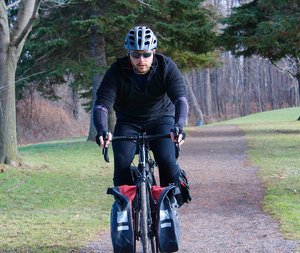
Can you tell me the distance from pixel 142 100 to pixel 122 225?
1.27 metres

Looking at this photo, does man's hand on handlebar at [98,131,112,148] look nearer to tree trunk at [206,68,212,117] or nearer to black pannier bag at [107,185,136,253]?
black pannier bag at [107,185,136,253]

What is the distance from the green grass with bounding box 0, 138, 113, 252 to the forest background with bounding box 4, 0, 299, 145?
2.48 meters

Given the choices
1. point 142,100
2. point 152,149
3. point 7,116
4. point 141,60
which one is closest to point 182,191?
point 152,149

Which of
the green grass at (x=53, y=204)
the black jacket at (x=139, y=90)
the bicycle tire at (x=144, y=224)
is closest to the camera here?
the bicycle tire at (x=144, y=224)

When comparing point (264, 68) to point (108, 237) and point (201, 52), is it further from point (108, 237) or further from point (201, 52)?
point (108, 237)

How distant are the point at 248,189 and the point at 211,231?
2866 mm

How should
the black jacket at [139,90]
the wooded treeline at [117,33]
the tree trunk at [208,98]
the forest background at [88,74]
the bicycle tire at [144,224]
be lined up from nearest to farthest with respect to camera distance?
the bicycle tire at [144,224]
the black jacket at [139,90]
the wooded treeline at [117,33]
the forest background at [88,74]
the tree trunk at [208,98]

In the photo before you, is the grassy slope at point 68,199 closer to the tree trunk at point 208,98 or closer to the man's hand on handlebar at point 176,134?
the man's hand on handlebar at point 176,134

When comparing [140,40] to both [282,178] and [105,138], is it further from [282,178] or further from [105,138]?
[282,178]

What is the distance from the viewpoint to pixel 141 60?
146 inches

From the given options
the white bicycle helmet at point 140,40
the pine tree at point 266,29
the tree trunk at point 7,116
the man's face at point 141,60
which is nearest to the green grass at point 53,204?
the tree trunk at point 7,116

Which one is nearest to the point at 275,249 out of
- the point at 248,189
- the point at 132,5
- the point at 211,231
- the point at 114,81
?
the point at 211,231

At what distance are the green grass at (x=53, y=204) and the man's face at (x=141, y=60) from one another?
2.28 meters

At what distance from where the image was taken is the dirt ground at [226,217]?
4.48 m
